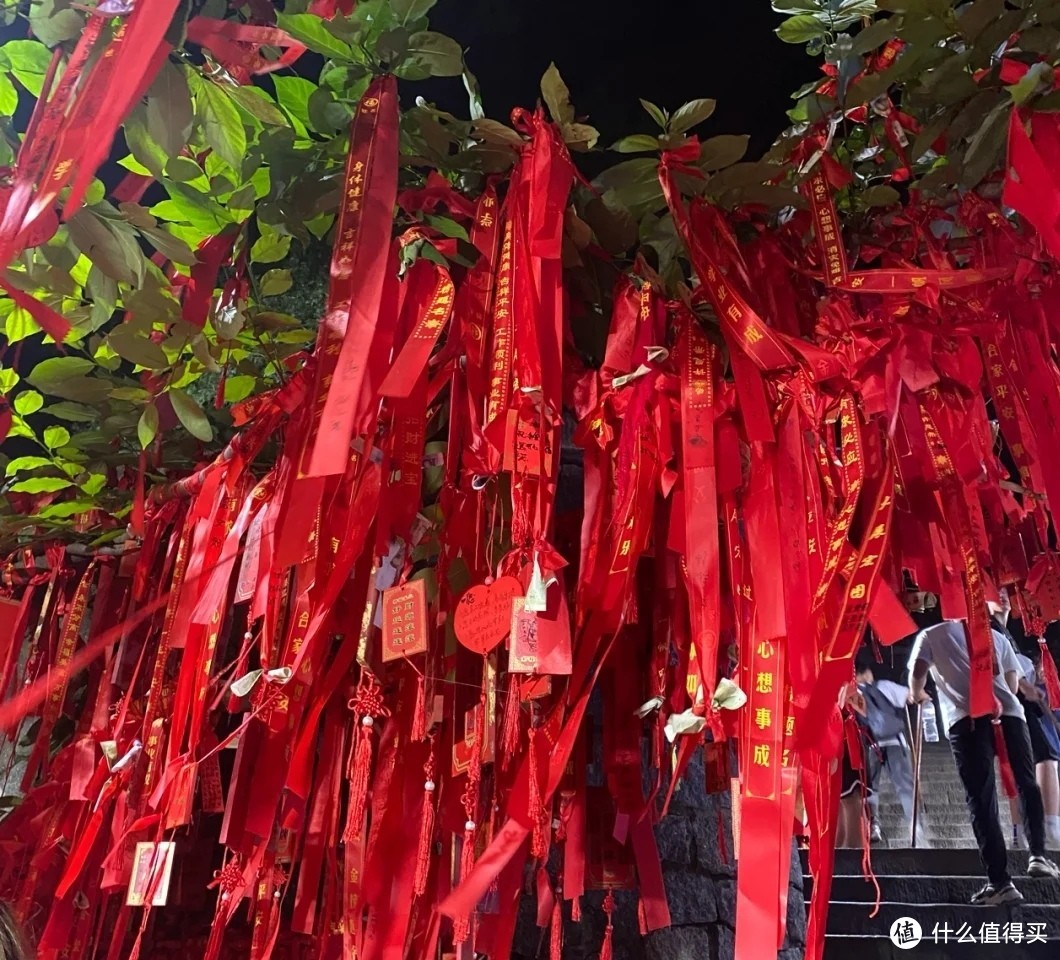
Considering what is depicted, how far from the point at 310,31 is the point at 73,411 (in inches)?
30.5

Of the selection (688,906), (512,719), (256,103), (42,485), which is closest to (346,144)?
(256,103)

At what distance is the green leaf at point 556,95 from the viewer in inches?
33.5

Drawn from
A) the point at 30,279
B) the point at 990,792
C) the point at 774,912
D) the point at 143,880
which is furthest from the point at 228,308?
the point at 990,792

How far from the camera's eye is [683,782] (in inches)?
51.4

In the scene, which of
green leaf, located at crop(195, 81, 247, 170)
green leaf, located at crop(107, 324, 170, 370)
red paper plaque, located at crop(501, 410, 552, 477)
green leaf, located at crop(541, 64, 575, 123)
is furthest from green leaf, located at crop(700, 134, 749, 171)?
green leaf, located at crop(107, 324, 170, 370)

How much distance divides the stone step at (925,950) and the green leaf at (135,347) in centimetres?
130

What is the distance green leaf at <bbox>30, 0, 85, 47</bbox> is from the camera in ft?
2.34

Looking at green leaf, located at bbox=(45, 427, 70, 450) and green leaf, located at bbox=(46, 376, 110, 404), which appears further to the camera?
green leaf, located at bbox=(45, 427, 70, 450)

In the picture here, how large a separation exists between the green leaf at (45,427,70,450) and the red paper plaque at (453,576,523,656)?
1045 mm

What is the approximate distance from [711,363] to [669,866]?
2.64 feet

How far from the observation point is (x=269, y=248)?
3.59ft

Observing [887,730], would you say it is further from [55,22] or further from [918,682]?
[55,22]

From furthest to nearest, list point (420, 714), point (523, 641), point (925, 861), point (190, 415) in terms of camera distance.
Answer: point (925, 861) → point (190, 415) → point (420, 714) → point (523, 641)

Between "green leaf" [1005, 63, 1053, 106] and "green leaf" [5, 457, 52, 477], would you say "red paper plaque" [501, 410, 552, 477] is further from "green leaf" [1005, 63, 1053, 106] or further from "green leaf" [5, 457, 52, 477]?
"green leaf" [5, 457, 52, 477]
